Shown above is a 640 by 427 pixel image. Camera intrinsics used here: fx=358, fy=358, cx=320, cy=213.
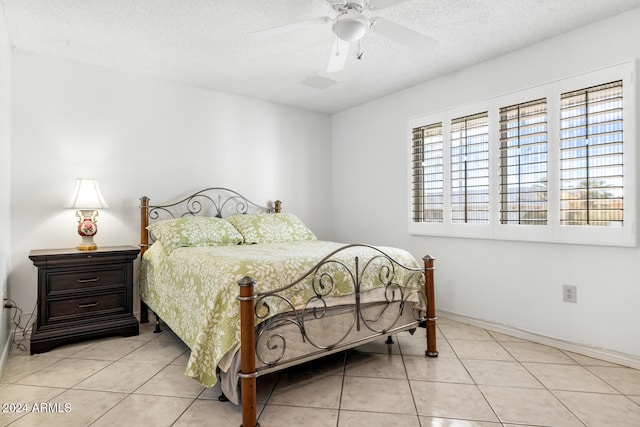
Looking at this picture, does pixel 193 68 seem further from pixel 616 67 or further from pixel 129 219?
pixel 616 67

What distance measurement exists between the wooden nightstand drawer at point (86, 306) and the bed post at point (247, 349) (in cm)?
188

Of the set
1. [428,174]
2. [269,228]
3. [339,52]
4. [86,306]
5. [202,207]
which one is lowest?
[86,306]

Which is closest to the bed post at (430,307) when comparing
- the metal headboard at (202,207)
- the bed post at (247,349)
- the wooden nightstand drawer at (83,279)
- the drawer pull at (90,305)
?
the bed post at (247,349)

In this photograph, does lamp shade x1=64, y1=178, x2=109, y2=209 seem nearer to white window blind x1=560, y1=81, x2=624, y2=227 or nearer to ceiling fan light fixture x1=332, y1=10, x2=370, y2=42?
ceiling fan light fixture x1=332, y1=10, x2=370, y2=42

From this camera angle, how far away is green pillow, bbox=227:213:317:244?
3.57 m

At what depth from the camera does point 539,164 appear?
2926 millimetres

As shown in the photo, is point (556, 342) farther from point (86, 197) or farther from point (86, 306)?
point (86, 197)

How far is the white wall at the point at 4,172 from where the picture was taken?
2.56 m

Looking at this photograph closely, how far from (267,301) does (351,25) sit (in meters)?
1.66

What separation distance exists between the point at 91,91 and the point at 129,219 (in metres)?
1.25

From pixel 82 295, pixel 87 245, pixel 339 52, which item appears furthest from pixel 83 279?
pixel 339 52

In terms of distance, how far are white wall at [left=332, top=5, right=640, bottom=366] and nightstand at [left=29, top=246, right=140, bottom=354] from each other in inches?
108

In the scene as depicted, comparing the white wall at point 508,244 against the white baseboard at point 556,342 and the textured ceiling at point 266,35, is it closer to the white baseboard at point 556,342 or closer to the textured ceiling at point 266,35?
the white baseboard at point 556,342

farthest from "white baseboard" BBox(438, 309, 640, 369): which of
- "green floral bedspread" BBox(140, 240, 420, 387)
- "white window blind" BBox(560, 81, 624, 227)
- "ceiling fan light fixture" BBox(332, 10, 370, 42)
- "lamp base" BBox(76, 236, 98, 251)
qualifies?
"lamp base" BBox(76, 236, 98, 251)
